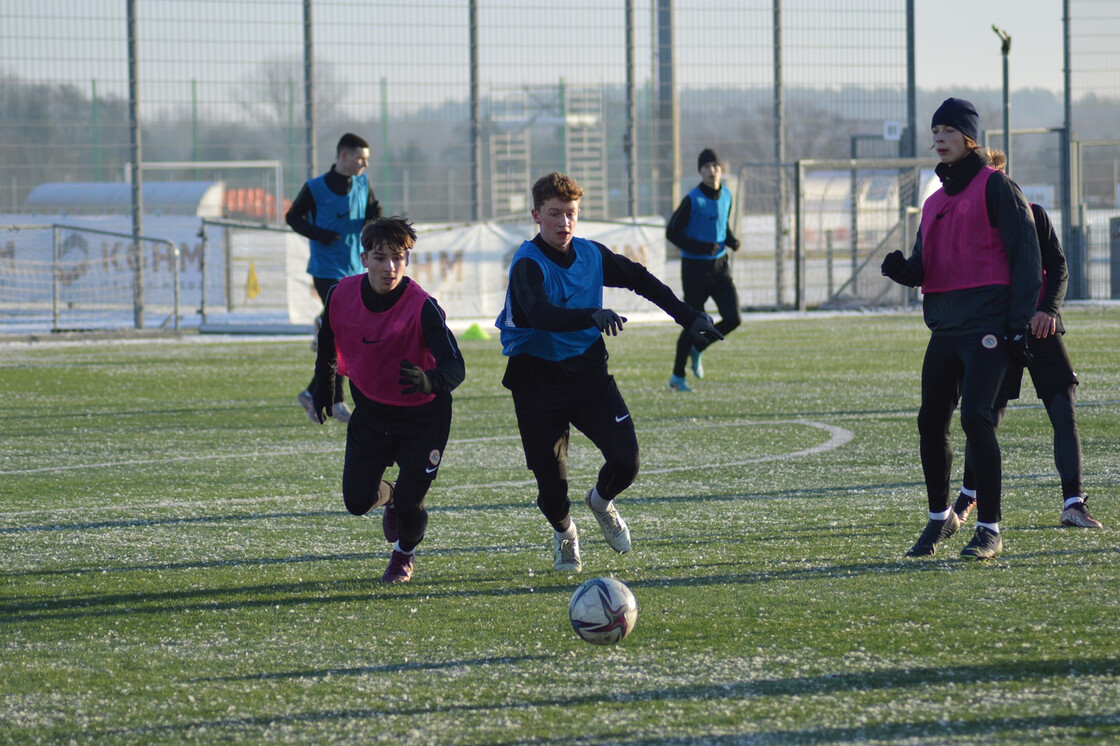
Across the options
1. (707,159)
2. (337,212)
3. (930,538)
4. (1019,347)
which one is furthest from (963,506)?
(707,159)

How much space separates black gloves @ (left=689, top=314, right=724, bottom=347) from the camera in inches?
206

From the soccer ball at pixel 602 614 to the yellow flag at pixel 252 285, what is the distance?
20.8m

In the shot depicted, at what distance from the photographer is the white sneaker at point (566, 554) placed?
219 inches

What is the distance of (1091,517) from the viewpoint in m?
6.25

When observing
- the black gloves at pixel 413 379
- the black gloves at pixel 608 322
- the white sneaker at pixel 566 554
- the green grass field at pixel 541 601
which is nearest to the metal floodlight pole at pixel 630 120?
the green grass field at pixel 541 601

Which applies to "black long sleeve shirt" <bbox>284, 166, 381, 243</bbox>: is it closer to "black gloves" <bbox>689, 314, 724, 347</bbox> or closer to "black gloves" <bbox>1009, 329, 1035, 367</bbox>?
Answer: "black gloves" <bbox>689, 314, 724, 347</bbox>

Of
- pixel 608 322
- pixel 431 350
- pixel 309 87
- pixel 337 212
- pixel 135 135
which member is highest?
pixel 309 87

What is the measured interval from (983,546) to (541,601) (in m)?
1.79

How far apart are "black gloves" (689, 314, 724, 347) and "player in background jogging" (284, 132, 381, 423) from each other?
5.69m

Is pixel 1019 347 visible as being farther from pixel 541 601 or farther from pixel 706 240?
pixel 706 240

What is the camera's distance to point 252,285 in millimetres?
24562

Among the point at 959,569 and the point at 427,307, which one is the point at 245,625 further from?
the point at 959,569

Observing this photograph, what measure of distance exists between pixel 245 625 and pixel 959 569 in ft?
8.66

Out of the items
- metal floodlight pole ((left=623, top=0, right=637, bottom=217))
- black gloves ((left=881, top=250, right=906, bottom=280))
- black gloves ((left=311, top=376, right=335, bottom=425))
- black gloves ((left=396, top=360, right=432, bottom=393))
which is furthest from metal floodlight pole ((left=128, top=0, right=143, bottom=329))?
black gloves ((left=881, top=250, right=906, bottom=280))
